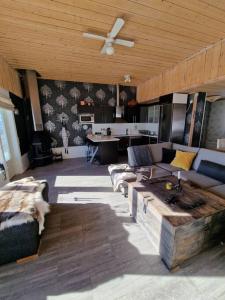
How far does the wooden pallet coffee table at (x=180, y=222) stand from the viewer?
141 cm

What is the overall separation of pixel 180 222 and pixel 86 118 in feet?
15.9

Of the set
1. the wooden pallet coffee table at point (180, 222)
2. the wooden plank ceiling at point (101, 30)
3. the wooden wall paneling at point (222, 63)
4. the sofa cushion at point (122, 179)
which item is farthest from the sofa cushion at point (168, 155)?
the wooden plank ceiling at point (101, 30)

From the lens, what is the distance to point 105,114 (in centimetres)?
573

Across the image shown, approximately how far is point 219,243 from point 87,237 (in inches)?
62.4

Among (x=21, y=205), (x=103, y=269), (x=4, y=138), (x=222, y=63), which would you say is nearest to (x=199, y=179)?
(x=103, y=269)

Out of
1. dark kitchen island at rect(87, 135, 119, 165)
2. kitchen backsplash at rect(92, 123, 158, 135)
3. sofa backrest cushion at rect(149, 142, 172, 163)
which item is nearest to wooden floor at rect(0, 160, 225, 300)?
sofa backrest cushion at rect(149, 142, 172, 163)

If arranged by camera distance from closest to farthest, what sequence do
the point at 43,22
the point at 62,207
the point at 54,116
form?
the point at 43,22, the point at 62,207, the point at 54,116

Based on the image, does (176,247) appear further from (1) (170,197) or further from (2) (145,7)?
(2) (145,7)

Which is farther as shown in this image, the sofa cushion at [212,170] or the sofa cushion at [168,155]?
the sofa cushion at [168,155]

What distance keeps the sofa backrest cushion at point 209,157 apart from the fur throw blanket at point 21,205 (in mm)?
2817

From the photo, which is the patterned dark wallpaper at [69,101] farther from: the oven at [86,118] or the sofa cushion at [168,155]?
the sofa cushion at [168,155]

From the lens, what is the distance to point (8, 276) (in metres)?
1.42

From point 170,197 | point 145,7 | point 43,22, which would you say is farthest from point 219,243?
point 43,22

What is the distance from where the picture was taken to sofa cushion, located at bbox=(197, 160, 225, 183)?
2.42 meters
